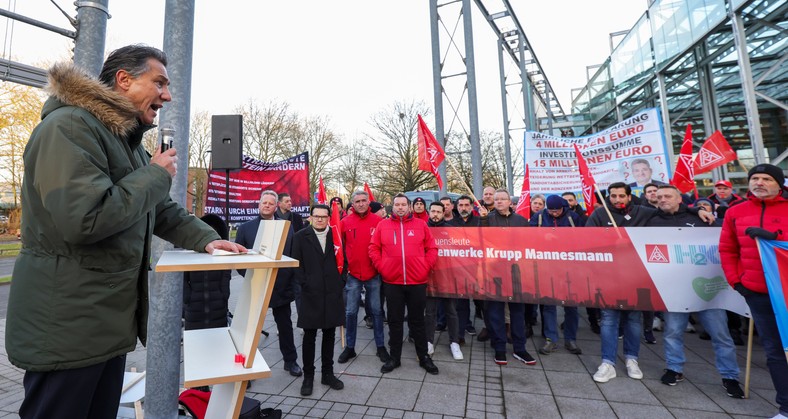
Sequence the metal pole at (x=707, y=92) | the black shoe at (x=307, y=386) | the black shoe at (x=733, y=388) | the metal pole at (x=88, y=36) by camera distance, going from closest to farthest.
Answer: the metal pole at (x=88, y=36) → the black shoe at (x=733, y=388) → the black shoe at (x=307, y=386) → the metal pole at (x=707, y=92)

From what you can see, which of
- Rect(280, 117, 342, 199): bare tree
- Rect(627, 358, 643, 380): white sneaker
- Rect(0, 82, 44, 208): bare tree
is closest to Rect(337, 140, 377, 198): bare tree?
Rect(280, 117, 342, 199): bare tree

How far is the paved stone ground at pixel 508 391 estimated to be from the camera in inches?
135

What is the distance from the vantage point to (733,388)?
3652 millimetres

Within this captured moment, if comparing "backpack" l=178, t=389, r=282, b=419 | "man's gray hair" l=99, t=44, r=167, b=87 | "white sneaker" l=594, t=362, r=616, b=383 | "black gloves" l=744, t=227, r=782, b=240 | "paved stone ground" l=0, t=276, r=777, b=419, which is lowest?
"paved stone ground" l=0, t=276, r=777, b=419

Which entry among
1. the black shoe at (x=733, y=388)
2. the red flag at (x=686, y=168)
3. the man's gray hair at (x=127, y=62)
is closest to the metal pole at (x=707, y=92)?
the red flag at (x=686, y=168)

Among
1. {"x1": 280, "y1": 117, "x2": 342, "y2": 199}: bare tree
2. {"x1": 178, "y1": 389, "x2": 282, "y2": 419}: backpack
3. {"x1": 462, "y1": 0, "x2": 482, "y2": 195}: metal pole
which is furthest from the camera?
{"x1": 280, "y1": 117, "x2": 342, "y2": 199}: bare tree

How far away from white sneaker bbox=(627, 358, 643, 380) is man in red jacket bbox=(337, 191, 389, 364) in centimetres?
313

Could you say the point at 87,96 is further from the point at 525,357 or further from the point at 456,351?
the point at 525,357

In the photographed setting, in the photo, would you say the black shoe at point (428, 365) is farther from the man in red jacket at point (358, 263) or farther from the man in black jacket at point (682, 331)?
the man in black jacket at point (682, 331)

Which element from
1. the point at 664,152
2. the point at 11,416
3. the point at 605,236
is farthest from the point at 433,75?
the point at 11,416

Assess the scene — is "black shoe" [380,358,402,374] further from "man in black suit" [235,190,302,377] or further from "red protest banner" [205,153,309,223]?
"red protest banner" [205,153,309,223]

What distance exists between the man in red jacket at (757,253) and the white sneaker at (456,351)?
305 centimetres

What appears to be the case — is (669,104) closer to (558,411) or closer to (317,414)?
(558,411)

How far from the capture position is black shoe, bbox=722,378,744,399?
3604 millimetres
